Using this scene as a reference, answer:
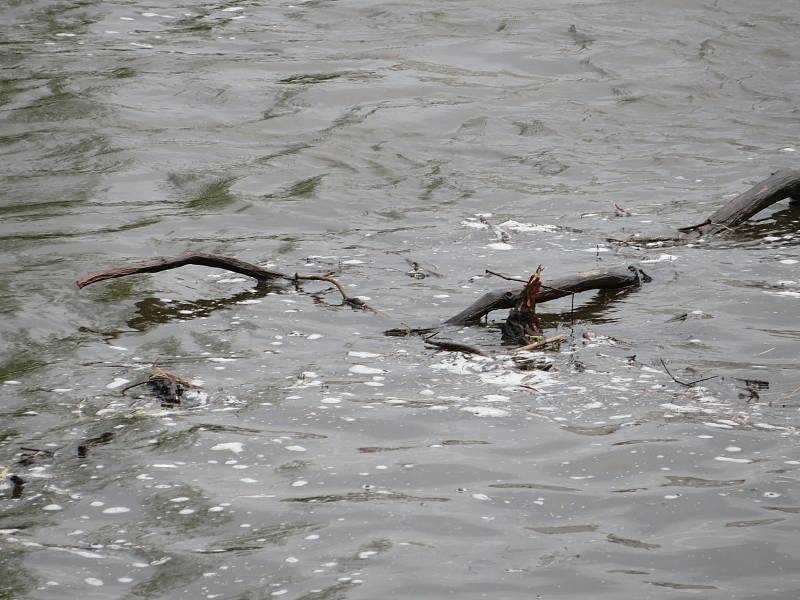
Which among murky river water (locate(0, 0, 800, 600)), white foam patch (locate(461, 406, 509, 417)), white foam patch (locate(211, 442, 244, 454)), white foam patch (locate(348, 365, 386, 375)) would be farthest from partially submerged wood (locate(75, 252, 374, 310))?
white foam patch (locate(211, 442, 244, 454))

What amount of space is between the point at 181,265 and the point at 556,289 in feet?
7.57

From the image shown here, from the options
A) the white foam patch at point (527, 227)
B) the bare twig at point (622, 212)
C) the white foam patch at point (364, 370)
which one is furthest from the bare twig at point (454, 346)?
the bare twig at point (622, 212)

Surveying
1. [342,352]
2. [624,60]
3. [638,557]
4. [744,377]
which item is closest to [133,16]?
[624,60]

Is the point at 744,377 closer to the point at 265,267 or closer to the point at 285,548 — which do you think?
the point at 285,548

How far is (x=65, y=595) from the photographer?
411 cm

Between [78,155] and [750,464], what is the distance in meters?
7.24

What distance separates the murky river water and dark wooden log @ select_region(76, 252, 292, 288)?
0.54 ft

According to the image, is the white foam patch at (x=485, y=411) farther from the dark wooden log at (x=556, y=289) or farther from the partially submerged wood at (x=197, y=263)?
the partially submerged wood at (x=197, y=263)

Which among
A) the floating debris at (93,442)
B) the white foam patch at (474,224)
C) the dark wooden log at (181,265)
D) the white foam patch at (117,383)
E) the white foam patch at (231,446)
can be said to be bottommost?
the white foam patch at (474,224)

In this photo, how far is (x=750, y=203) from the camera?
340 inches

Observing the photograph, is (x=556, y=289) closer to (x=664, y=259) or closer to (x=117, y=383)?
(x=664, y=259)

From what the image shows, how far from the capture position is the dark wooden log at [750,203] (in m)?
8.58

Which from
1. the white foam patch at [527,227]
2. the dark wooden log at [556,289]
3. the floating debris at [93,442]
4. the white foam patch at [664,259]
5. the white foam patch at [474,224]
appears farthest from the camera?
the white foam patch at [474,224]

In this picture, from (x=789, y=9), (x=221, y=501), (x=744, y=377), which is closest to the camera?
(x=221, y=501)
